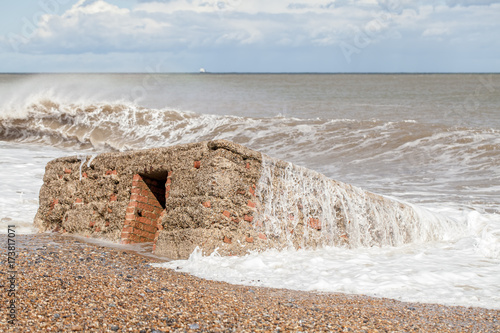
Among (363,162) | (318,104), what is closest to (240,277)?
(363,162)

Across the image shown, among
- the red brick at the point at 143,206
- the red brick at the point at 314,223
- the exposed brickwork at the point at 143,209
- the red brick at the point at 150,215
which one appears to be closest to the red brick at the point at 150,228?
the exposed brickwork at the point at 143,209

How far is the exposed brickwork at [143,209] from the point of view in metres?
6.02

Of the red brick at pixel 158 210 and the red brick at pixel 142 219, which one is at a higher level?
the red brick at pixel 158 210

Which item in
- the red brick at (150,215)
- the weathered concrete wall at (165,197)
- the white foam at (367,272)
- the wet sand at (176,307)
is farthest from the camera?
the red brick at (150,215)

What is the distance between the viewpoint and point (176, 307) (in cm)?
358

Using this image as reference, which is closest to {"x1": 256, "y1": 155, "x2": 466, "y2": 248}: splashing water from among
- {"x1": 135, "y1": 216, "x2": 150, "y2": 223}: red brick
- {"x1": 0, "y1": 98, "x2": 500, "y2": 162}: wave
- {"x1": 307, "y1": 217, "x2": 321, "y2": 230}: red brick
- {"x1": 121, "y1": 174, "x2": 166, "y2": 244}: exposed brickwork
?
{"x1": 307, "y1": 217, "x2": 321, "y2": 230}: red brick

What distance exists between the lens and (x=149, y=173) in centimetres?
604

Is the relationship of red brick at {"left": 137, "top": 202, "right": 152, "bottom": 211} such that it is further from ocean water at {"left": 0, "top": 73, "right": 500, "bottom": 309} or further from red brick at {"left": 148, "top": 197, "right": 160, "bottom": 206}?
ocean water at {"left": 0, "top": 73, "right": 500, "bottom": 309}

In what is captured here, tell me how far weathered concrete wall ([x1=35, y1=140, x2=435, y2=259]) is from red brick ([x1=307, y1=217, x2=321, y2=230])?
1 centimetres

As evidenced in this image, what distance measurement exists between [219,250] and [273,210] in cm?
87

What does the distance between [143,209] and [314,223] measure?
2048mm

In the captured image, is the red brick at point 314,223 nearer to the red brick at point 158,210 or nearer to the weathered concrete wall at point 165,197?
the weathered concrete wall at point 165,197

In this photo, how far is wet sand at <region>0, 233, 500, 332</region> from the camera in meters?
3.19

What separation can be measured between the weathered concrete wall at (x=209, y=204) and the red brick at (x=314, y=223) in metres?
0.01
